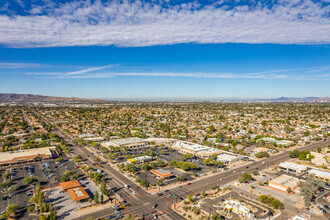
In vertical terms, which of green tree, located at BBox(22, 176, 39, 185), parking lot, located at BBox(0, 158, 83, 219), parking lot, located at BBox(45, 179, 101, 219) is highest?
green tree, located at BBox(22, 176, 39, 185)

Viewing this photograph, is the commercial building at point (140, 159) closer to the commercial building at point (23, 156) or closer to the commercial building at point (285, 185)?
the commercial building at point (23, 156)

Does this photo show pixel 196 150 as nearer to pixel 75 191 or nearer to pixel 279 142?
pixel 279 142

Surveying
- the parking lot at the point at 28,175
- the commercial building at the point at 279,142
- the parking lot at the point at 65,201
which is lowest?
the parking lot at the point at 28,175

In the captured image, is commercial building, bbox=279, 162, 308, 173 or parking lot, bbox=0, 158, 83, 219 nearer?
parking lot, bbox=0, 158, 83, 219

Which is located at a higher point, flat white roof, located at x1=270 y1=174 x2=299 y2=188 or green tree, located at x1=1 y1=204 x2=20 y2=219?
green tree, located at x1=1 y1=204 x2=20 y2=219

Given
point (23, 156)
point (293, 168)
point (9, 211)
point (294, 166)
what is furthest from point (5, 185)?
point (294, 166)

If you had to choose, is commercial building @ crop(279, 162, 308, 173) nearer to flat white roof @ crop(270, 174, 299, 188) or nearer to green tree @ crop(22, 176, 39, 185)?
flat white roof @ crop(270, 174, 299, 188)

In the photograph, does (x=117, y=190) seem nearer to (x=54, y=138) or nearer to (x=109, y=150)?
(x=109, y=150)

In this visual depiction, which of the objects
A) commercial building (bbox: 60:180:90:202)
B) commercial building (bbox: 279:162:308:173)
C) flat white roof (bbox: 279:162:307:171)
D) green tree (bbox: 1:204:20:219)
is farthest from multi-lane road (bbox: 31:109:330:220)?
green tree (bbox: 1:204:20:219)

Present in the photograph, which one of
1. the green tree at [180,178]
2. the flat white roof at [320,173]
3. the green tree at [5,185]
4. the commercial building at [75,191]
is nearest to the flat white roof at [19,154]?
the green tree at [5,185]
